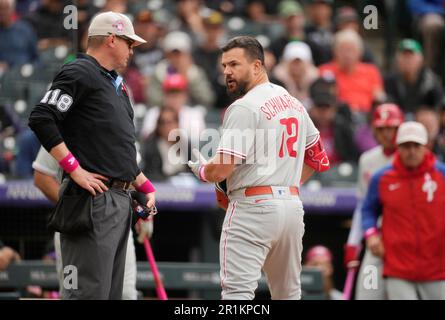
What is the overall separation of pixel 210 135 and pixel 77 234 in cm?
476

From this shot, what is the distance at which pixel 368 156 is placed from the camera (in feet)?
33.1

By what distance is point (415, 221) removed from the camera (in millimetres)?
9000

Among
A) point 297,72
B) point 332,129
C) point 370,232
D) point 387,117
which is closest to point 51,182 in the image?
point 370,232

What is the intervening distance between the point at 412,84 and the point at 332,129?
2.25m

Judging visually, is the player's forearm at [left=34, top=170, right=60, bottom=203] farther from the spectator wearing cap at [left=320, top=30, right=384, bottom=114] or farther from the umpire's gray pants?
the spectator wearing cap at [left=320, top=30, right=384, bottom=114]

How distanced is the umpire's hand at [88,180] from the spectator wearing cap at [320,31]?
7.83 m

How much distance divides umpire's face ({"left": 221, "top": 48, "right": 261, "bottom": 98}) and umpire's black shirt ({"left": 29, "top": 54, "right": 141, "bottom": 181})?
0.70 metres

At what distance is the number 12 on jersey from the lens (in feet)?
22.6

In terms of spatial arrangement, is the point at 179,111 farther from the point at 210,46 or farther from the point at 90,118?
the point at 90,118

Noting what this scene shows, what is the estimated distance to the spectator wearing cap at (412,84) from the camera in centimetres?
1369

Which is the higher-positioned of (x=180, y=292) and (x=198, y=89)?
(x=198, y=89)
